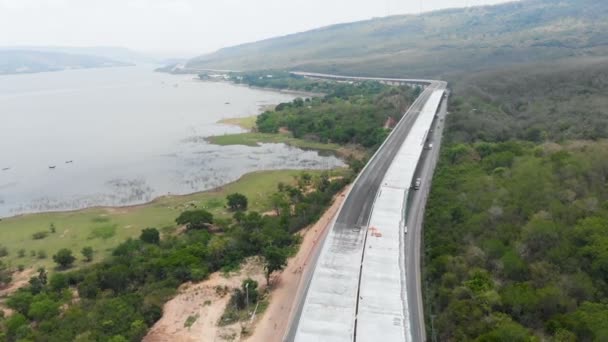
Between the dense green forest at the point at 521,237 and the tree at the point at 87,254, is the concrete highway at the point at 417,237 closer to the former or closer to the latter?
the dense green forest at the point at 521,237

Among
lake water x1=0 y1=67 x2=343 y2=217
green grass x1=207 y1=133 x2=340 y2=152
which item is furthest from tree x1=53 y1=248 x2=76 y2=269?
green grass x1=207 y1=133 x2=340 y2=152

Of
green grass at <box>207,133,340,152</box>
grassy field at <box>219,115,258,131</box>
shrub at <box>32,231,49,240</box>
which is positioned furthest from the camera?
grassy field at <box>219,115,258,131</box>

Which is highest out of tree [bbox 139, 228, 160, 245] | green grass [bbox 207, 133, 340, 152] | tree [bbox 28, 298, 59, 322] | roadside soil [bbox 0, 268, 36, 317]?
green grass [bbox 207, 133, 340, 152]

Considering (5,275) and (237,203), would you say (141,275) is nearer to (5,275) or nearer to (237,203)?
(5,275)

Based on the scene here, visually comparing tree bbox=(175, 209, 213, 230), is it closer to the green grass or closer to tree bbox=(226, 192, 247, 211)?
tree bbox=(226, 192, 247, 211)

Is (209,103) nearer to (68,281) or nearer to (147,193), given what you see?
(147,193)

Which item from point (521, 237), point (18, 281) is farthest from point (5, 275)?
point (521, 237)

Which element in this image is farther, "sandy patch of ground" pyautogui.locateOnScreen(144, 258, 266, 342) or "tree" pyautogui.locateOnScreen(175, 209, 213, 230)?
"tree" pyautogui.locateOnScreen(175, 209, 213, 230)

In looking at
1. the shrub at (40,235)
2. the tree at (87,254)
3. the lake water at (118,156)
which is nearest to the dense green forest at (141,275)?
the tree at (87,254)
